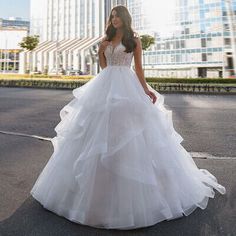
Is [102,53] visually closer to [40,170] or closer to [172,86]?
[40,170]

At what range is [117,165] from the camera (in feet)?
6.99

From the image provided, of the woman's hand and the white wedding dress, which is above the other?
the woman's hand

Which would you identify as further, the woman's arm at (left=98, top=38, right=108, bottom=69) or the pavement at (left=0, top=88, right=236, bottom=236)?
the woman's arm at (left=98, top=38, right=108, bottom=69)

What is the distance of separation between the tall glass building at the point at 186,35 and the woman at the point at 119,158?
5618 cm

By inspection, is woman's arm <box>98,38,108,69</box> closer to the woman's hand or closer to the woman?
the woman

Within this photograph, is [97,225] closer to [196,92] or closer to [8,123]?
[8,123]

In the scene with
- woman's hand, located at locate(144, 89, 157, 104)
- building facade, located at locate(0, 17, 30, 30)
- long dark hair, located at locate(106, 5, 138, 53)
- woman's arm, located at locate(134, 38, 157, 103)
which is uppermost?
long dark hair, located at locate(106, 5, 138, 53)

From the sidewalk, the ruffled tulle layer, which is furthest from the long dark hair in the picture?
the sidewalk

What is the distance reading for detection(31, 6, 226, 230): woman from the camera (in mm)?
2104

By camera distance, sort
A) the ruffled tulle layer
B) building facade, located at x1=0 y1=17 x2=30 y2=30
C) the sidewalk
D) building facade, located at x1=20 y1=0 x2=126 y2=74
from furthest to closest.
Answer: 1. building facade, located at x1=0 y1=17 x2=30 y2=30
2. building facade, located at x1=20 y1=0 x2=126 y2=74
3. the sidewalk
4. the ruffled tulle layer

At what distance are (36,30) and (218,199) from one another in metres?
112

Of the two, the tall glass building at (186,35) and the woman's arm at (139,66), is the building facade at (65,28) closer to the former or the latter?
the tall glass building at (186,35)

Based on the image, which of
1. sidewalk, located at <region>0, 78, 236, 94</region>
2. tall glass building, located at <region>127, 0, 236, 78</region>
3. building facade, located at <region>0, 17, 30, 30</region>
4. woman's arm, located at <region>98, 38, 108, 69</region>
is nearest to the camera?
woman's arm, located at <region>98, 38, 108, 69</region>

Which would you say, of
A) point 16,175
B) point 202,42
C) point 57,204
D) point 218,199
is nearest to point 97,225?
point 57,204
